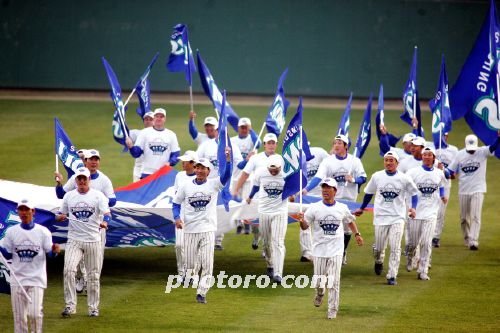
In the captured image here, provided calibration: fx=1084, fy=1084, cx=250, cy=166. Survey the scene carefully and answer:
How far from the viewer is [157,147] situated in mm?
19891

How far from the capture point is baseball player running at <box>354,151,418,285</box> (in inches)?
672

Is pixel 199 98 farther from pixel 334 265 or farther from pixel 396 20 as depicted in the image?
pixel 334 265

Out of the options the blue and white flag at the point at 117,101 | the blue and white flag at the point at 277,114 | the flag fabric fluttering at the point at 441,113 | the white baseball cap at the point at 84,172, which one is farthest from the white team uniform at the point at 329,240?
the blue and white flag at the point at 117,101

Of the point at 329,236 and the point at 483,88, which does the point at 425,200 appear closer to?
the point at 483,88

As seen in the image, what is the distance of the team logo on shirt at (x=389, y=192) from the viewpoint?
674 inches

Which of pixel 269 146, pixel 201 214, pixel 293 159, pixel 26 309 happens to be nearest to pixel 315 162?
pixel 269 146

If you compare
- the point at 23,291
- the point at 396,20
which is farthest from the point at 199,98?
the point at 23,291

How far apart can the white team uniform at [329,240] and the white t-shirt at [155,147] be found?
216 inches

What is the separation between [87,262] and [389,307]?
4.44m

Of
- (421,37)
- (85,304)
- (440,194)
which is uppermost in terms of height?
(421,37)

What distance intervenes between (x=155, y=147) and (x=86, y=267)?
525cm

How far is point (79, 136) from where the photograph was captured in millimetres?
29688

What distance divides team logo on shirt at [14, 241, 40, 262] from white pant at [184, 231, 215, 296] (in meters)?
3.01

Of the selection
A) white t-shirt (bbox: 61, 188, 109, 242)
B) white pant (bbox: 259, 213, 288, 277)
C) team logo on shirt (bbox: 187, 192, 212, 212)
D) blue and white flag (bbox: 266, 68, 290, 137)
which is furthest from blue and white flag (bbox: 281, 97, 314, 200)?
white t-shirt (bbox: 61, 188, 109, 242)
